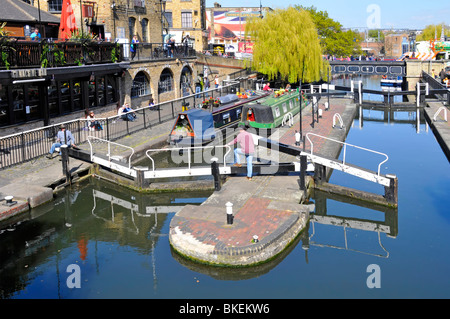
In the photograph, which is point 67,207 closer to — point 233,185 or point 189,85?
point 233,185

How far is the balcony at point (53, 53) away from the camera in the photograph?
61.0 ft

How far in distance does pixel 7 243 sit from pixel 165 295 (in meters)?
5.08

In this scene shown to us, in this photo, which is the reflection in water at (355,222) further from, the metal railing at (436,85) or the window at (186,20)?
the window at (186,20)

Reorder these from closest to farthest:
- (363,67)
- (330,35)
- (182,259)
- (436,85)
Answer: (182,259), (436,85), (363,67), (330,35)

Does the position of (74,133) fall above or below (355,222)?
above

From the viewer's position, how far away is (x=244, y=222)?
40.2 feet

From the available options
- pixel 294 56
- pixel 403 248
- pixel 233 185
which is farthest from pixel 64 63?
pixel 294 56

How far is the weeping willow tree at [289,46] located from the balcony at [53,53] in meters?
14.7

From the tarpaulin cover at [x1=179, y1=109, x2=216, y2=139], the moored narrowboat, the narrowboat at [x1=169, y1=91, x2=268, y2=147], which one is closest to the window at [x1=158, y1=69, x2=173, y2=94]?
the narrowboat at [x1=169, y1=91, x2=268, y2=147]

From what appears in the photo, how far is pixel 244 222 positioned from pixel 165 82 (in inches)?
899

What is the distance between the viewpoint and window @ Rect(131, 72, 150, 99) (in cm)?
2990

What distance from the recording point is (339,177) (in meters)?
18.1

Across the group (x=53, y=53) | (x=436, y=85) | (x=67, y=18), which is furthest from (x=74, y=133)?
(x=436, y=85)

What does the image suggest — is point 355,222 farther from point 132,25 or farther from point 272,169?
point 132,25
